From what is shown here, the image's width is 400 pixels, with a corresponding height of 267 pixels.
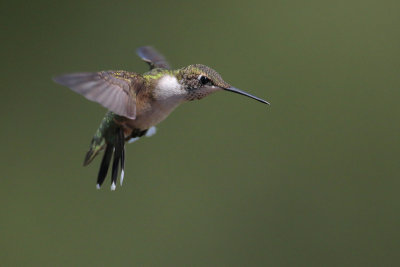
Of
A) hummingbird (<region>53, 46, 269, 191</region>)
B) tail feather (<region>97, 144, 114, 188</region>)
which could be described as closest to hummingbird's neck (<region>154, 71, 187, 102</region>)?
hummingbird (<region>53, 46, 269, 191</region>)

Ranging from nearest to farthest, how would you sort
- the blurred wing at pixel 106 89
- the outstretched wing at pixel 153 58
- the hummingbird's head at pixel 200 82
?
the blurred wing at pixel 106 89 → the hummingbird's head at pixel 200 82 → the outstretched wing at pixel 153 58

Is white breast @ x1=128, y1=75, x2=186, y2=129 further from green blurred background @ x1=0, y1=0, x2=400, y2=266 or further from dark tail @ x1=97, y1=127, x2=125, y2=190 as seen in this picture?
green blurred background @ x1=0, y1=0, x2=400, y2=266

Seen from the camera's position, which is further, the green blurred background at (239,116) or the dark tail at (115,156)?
the green blurred background at (239,116)

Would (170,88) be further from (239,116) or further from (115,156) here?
(239,116)

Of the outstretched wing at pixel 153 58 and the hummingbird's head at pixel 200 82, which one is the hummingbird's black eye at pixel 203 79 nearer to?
the hummingbird's head at pixel 200 82

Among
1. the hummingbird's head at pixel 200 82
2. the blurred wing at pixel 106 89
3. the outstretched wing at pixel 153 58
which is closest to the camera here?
the blurred wing at pixel 106 89

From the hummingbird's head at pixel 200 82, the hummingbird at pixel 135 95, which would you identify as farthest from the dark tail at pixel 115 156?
the hummingbird's head at pixel 200 82

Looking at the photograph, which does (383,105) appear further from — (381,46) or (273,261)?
(273,261)

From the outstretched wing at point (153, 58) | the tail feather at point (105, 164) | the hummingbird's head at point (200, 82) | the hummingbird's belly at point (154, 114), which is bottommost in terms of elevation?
the tail feather at point (105, 164)
